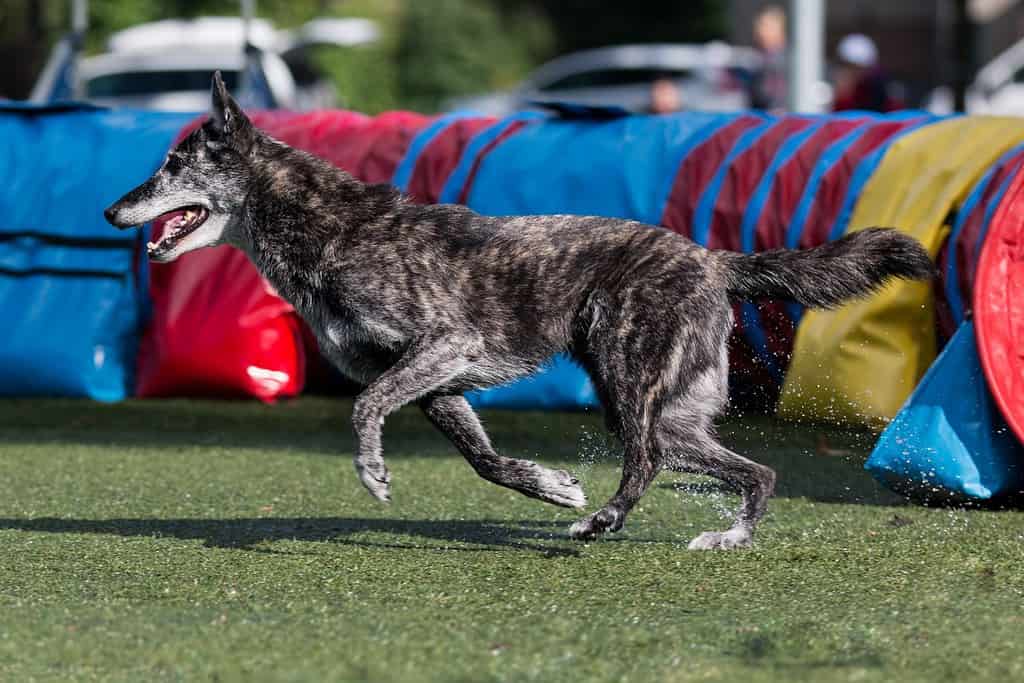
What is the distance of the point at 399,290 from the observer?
18.6 feet

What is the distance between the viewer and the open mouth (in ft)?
20.0

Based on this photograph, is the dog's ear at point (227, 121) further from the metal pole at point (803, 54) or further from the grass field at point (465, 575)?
the metal pole at point (803, 54)

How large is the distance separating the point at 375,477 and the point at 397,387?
12.1 inches

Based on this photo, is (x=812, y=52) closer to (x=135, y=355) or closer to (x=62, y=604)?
(x=135, y=355)

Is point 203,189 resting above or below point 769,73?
above

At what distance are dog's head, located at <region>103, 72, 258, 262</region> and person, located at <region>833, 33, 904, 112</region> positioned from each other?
6774 mm

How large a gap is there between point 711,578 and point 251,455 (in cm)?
315

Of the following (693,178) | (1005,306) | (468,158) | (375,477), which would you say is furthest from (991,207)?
(468,158)

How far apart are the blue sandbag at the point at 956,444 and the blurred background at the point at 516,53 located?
5.19 meters

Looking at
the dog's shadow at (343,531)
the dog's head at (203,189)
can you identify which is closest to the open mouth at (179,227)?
the dog's head at (203,189)

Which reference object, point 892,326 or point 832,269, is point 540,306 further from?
point 892,326

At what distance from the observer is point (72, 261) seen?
928 centimetres

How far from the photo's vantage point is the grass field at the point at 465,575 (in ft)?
13.6

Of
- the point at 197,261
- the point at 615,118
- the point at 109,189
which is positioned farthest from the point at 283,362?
the point at 615,118
